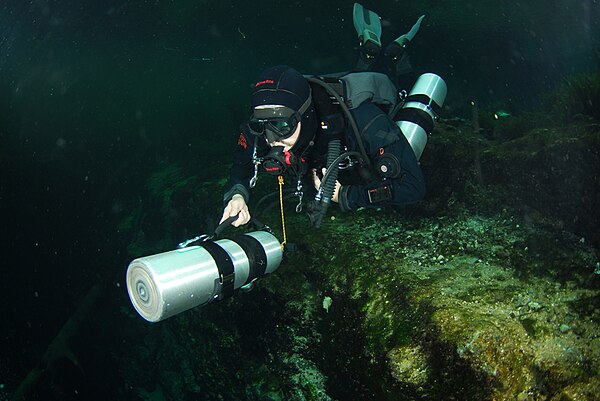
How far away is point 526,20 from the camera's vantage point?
11.1m

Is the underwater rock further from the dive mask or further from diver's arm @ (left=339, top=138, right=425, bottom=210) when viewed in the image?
the dive mask

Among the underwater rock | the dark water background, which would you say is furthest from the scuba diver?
the dark water background

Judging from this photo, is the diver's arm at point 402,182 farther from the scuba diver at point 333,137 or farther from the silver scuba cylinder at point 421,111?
the silver scuba cylinder at point 421,111

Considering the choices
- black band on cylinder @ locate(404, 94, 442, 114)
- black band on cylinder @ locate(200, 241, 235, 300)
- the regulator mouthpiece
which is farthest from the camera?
black band on cylinder @ locate(404, 94, 442, 114)

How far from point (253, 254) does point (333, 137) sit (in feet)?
4.74

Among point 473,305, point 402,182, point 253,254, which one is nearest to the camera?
point 473,305

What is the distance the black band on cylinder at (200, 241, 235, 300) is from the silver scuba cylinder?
90.0 inches

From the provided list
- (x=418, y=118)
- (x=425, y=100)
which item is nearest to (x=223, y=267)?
(x=418, y=118)

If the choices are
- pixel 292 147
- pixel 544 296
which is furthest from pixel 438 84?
pixel 544 296

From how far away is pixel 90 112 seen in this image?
19.0 metres

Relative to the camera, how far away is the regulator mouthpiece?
2.25 metres

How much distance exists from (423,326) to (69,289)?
34.7 ft

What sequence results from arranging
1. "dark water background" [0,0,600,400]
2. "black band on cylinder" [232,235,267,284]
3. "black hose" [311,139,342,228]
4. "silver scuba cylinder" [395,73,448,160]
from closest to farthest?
"black band on cylinder" [232,235,267,284] → "black hose" [311,139,342,228] → "silver scuba cylinder" [395,73,448,160] → "dark water background" [0,0,600,400]

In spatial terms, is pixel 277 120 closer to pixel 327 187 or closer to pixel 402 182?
pixel 327 187
